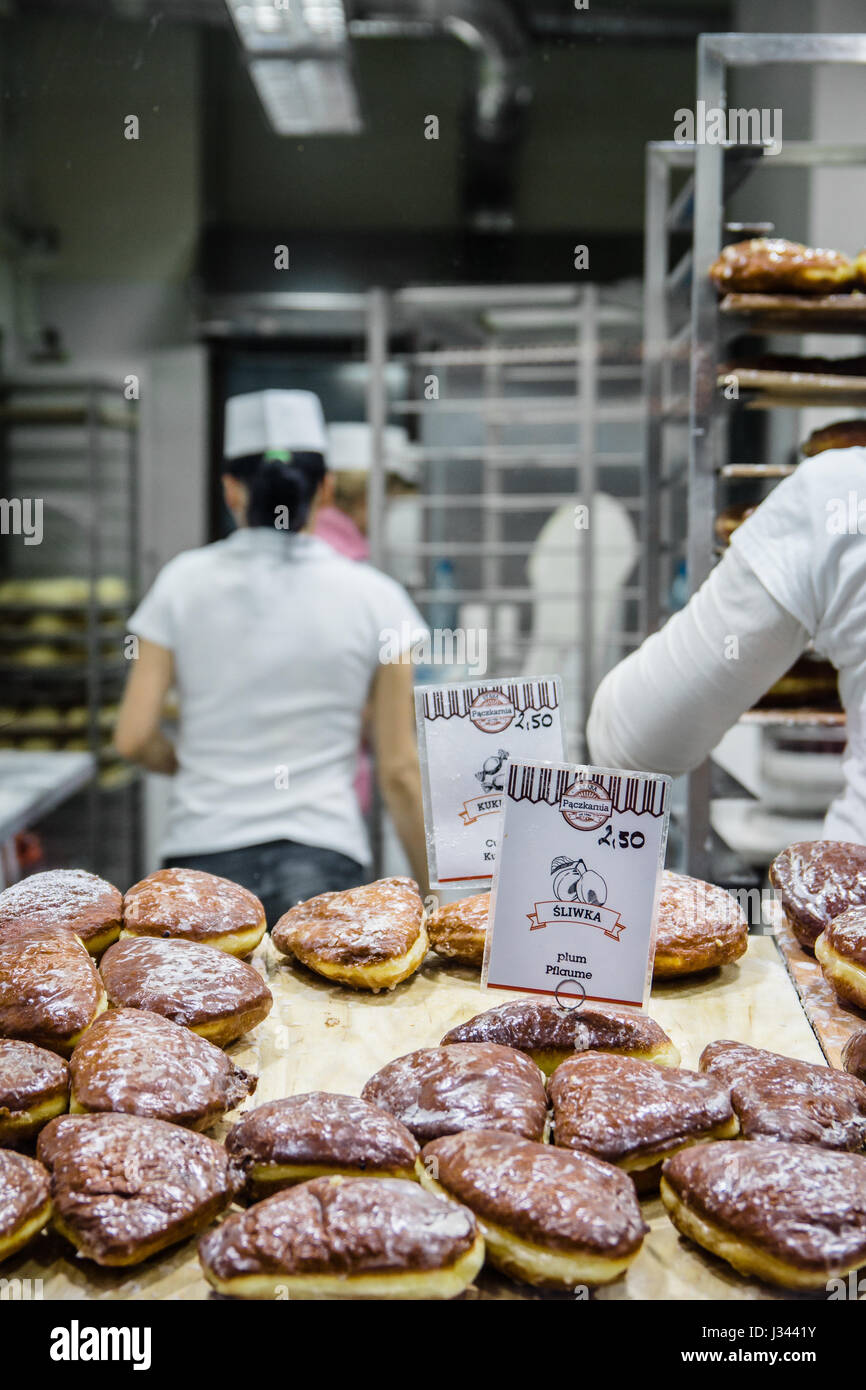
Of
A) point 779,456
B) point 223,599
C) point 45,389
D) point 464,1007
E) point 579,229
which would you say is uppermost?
point 579,229

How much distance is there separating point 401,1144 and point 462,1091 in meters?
0.08

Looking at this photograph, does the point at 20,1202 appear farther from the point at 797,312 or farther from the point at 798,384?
the point at 797,312

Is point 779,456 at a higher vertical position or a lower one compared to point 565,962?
higher

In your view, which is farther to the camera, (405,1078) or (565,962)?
(565,962)

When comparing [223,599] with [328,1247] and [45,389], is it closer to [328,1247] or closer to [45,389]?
[328,1247]

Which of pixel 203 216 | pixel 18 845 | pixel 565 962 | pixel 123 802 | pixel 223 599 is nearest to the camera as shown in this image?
pixel 565 962

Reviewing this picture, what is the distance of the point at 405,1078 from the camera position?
2.89 ft

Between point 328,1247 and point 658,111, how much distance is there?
4.74m

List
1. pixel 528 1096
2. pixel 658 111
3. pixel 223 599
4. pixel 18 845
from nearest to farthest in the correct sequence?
pixel 528 1096 → pixel 223 599 → pixel 18 845 → pixel 658 111

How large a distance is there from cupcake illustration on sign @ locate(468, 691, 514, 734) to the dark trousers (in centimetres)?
111

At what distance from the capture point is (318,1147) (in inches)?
30.4

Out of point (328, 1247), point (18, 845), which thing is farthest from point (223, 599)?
point (18, 845)

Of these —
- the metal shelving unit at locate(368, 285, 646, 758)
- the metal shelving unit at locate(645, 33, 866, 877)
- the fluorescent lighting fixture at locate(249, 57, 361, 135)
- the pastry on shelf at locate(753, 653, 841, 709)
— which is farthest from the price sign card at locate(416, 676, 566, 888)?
the fluorescent lighting fixture at locate(249, 57, 361, 135)

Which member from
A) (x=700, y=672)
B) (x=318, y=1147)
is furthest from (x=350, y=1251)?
(x=700, y=672)
